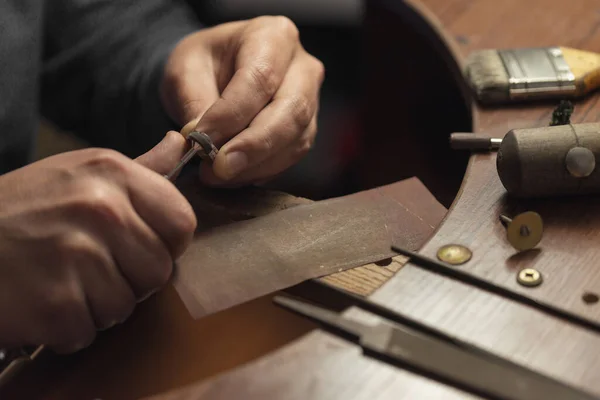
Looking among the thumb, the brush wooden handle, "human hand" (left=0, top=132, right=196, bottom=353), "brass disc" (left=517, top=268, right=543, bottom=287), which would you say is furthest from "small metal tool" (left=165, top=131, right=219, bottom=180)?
the brush wooden handle

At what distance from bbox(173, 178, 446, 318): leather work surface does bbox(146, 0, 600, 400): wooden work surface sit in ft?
0.24

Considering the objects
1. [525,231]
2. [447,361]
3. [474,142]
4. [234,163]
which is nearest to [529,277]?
[525,231]

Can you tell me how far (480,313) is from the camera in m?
0.66

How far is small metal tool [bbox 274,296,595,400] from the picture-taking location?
0.58 m

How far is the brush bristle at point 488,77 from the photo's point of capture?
1.00 meters

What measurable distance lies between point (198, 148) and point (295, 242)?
0.17m

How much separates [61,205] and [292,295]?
274mm

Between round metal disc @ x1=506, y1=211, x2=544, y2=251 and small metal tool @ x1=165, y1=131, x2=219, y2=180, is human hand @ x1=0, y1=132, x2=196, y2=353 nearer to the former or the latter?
small metal tool @ x1=165, y1=131, x2=219, y2=180

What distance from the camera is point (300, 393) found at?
1.95 ft

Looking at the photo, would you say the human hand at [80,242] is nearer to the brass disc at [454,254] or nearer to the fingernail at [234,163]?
the fingernail at [234,163]

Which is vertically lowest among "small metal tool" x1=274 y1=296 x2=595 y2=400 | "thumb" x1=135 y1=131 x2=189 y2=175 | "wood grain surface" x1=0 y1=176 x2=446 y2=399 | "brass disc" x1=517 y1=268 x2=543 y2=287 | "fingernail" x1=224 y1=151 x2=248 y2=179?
"wood grain surface" x1=0 y1=176 x2=446 y2=399

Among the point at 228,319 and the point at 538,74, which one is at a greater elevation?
the point at 538,74

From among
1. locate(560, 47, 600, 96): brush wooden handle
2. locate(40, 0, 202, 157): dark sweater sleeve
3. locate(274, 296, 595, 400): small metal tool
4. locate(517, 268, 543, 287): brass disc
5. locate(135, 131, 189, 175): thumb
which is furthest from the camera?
locate(40, 0, 202, 157): dark sweater sleeve

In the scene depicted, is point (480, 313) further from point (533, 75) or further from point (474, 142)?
point (533, 75)
